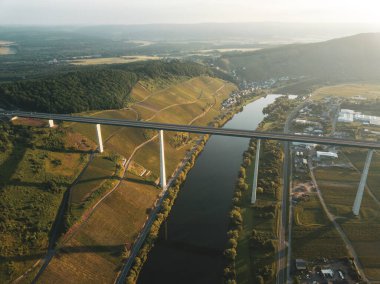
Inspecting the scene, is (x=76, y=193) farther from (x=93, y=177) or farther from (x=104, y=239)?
(x=104, y=239)

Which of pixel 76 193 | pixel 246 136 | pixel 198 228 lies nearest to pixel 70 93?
pixel 76 193

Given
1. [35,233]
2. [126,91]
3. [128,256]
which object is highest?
[126,91]

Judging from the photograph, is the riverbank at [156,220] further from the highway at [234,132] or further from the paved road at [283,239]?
the paved road at [283,239]

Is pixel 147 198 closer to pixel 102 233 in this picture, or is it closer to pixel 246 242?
pixel 102 233

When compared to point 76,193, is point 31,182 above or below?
above

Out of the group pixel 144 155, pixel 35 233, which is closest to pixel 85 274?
pixel 35 233

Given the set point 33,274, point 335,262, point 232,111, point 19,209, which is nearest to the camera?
point 33,274

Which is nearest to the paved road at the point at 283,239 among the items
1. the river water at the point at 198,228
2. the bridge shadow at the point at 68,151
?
the river water at the point at 198,228
